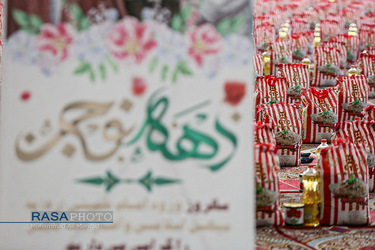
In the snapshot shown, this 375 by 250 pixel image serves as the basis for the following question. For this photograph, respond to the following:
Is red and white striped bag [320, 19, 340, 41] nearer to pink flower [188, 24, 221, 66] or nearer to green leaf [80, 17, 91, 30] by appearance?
pink flower [188, 24, 221, 66]

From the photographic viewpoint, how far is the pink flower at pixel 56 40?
12.0 feet

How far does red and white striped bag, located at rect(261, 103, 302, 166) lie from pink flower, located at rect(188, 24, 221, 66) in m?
3.99

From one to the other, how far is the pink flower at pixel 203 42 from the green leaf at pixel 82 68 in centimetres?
47

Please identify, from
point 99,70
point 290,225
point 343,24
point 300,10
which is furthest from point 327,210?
point 300,10

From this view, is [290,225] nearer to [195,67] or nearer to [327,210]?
[327,210]

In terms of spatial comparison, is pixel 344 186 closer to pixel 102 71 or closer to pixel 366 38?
pixel 102 71

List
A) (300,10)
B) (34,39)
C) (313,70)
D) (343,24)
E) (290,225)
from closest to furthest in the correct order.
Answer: (34,39) → (290,225) → (313,70) → (343,24) → (300,10)

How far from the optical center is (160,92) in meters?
3.68

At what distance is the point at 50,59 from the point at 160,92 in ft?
1.72

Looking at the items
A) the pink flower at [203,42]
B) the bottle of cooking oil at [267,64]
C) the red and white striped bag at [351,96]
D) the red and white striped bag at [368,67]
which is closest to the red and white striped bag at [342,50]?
the bottle of cooking oil at [267,64]

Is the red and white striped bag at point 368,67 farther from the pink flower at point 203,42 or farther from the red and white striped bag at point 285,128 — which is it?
the pink flower at point 203,42

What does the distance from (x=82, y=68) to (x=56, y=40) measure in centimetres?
17

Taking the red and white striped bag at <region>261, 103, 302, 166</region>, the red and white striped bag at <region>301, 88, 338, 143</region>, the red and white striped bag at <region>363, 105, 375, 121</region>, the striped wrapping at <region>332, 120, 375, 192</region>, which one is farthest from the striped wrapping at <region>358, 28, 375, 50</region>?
the striped wrapping at <region>332, 120, 375, 192</region>

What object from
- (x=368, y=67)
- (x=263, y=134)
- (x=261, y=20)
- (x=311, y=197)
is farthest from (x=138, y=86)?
(x=261, y=20)
